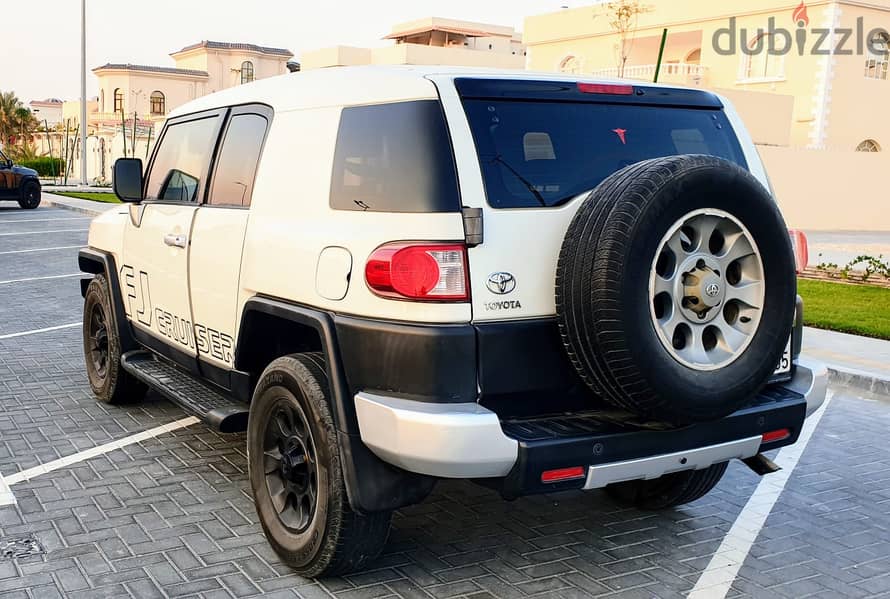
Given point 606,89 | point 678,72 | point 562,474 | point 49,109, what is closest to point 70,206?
point 678,72

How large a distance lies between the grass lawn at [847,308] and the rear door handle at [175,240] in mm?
7532

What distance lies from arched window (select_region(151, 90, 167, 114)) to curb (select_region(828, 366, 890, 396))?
263 feet

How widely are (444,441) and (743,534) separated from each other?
2033mm

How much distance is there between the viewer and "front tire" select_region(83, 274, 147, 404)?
6.14m

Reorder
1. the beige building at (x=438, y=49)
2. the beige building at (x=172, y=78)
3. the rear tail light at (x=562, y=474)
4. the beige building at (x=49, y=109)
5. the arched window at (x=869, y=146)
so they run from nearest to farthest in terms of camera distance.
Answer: the rear tail light at (x=562, y=474) < the arched window at (x=869, y=146) < the beige building at (x=438, y=49) < the beige building at (x=172, y=78) < the beige building at (x=49, y=109)

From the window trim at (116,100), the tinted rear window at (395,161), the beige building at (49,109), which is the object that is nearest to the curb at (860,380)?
the tinted rear window at (395,161)

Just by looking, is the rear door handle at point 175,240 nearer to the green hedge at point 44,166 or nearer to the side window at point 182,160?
the side window at point 182,160

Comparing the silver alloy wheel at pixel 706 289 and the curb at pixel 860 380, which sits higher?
the silver alloy wheel at pixel 706 289

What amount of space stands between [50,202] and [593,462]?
29704 millimetres

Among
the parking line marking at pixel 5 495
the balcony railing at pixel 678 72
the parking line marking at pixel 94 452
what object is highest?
the balcony railing at pixel 678 72

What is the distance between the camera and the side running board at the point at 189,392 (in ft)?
14.5

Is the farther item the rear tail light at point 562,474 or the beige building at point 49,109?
the beige building at point 49,109

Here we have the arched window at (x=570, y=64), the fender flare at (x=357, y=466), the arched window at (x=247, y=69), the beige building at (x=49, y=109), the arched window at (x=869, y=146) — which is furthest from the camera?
the beige building at (x=49, y=109)

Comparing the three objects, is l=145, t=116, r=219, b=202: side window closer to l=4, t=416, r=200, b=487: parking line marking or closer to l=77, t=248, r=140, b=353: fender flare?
l=77, t=248, r=140, b=353: fender flare
